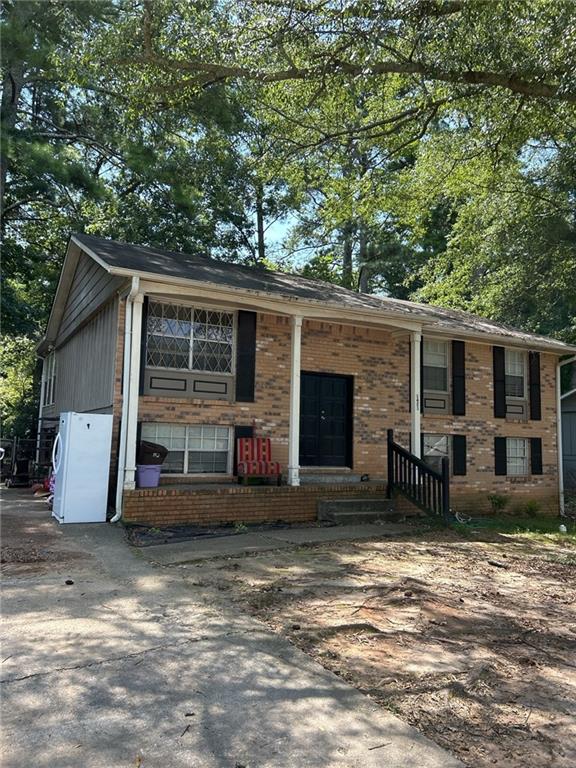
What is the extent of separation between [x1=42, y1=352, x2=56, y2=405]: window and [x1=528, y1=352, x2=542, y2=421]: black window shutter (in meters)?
13.5

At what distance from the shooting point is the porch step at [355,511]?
32.8 ft

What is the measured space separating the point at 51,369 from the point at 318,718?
1710cm

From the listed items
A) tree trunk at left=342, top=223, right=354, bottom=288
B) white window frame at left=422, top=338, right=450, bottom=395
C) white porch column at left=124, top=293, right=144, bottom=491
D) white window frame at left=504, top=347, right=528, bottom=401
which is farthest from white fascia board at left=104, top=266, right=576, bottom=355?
tree trunk at left=342, top=223, right=354, bottom=288

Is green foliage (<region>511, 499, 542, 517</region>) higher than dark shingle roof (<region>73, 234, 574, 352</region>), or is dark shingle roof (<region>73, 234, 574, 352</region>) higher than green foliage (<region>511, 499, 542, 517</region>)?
dark shingle roof (<region>73, 234, 574, 352</region>)

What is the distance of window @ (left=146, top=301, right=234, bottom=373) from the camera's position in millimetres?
10062

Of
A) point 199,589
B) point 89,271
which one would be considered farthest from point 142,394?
point 199,589

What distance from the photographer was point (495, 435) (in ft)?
45.3

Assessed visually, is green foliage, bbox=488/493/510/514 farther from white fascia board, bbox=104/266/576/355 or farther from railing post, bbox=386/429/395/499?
white fascia board, bbox=104/266/576/355

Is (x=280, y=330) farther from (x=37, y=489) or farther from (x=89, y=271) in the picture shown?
(x=37, y=489)

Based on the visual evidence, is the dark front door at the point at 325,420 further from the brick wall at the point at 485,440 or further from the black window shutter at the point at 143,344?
the black window shutter at the point at 143,344

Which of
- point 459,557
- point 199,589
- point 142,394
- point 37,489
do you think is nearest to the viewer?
point 199,589

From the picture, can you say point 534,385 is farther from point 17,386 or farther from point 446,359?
point 17,386

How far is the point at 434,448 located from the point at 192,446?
5.84 m

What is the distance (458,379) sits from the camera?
1332cm
